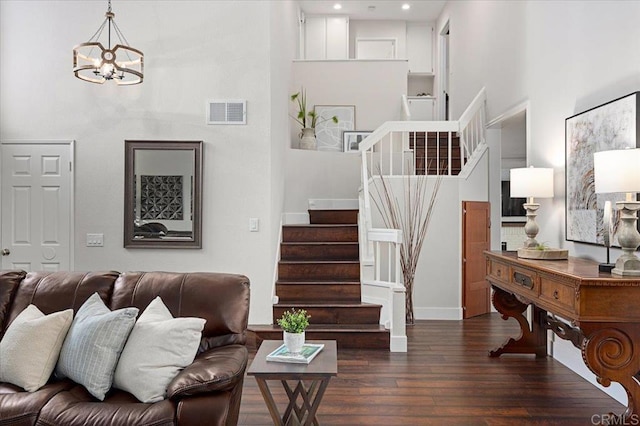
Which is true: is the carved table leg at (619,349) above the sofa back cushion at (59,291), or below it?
below

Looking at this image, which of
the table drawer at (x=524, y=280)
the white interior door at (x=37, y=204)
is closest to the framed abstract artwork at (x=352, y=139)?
the white interior door at (x=37, y=204)

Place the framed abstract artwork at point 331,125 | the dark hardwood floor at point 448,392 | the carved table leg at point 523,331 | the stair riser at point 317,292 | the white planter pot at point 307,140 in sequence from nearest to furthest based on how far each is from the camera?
the dark hardwood floor at point 448,392 < the carved table leg at point 523,331 < the stair riser at point 317,292 < the white planter pot at point 307,140 < the framed abstract artwork at point 331,125

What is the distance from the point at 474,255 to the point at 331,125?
3614mm

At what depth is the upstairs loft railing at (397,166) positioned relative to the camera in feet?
16.5

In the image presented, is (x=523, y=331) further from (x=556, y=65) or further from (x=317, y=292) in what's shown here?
(x=556, y=65)

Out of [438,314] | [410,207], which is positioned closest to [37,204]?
[410,207]

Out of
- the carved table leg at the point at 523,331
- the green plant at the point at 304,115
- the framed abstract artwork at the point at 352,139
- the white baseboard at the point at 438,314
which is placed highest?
the green plant at the point at 304,115

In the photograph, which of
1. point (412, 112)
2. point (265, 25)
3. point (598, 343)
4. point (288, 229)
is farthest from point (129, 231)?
point (412, 112)

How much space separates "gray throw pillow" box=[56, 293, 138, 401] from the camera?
2.46 m

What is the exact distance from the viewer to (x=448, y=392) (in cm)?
373

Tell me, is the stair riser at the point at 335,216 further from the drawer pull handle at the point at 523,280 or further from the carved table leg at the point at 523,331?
the drawer pull handle at the point at 523,280

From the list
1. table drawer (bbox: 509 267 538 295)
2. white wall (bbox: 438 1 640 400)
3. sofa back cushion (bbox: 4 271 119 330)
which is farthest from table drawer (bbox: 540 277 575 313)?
sofa back cushion (bbox: 4 271 119 330)

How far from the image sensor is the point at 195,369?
7.77ft

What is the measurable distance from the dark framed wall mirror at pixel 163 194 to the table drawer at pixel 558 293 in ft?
10.5
